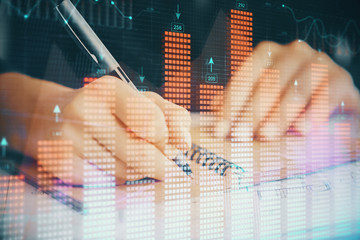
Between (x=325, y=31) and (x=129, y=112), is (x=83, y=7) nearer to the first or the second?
(x=129, y=112)

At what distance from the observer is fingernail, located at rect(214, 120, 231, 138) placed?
169cm

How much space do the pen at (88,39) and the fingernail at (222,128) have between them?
21.0 inches

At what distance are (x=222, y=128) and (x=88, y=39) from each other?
2.95 feet

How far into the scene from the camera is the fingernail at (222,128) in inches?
66.6

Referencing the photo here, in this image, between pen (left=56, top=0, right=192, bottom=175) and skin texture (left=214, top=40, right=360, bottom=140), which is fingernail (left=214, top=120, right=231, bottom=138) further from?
pen (left=56, top=0, right=192, bottom=175)

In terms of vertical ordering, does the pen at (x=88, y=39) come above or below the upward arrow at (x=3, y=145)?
above

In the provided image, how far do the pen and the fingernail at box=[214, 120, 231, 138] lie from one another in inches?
21.0

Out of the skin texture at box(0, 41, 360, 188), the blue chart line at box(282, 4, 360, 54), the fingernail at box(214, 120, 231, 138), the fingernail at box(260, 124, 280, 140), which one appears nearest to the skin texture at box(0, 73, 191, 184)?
the skin texture at box(0, 41, 360, 188)

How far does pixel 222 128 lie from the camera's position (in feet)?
5.61

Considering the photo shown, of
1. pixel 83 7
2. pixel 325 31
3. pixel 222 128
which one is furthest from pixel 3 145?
pixel 325 31

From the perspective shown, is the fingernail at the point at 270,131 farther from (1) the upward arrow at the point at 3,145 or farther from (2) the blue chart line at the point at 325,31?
(1) the upward arrow at the point at 3,145

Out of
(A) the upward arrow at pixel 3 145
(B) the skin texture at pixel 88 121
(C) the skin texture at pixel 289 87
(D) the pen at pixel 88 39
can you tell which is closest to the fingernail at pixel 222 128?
(C) the skin texture at pixel 289 87

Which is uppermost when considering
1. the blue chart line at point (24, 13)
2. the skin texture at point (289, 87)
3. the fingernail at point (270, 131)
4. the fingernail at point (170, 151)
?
the blue chart line at point (24, 13)

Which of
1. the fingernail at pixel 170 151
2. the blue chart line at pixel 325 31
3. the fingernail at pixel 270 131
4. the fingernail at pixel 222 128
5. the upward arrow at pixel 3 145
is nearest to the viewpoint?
the upward arrow at pixel 3 145
